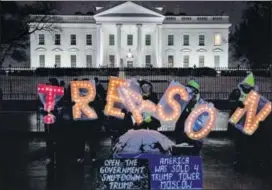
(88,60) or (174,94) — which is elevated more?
→ (88,60)

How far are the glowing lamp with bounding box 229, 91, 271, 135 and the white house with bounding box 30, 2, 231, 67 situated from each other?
114 ft

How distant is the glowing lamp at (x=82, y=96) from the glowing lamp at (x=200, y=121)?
1.66 meters

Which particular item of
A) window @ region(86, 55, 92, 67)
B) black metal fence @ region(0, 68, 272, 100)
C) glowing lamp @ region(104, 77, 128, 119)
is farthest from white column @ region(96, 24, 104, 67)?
glowing lamp @ region(104, 77, 128, 119)

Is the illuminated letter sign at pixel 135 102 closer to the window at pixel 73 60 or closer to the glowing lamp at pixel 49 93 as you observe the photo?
the glowing lamp at pixel 49 93

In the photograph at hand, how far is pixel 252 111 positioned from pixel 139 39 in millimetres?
40439

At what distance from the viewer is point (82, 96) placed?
829 cm

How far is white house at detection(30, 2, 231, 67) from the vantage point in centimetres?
4450

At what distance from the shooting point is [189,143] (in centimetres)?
912

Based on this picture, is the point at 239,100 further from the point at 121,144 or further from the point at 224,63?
the point at 224,63

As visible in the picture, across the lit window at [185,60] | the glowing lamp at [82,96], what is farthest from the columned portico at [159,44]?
the glowing lamp at [82,96]

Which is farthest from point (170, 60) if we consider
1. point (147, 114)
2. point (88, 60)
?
point (147, 114)

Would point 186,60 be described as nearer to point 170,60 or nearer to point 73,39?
point 170,60

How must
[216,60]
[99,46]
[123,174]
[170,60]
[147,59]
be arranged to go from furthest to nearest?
[147,59] < [170,60] < [99,46] < [216,60] < [123,174]

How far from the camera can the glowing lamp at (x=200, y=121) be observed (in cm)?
781
